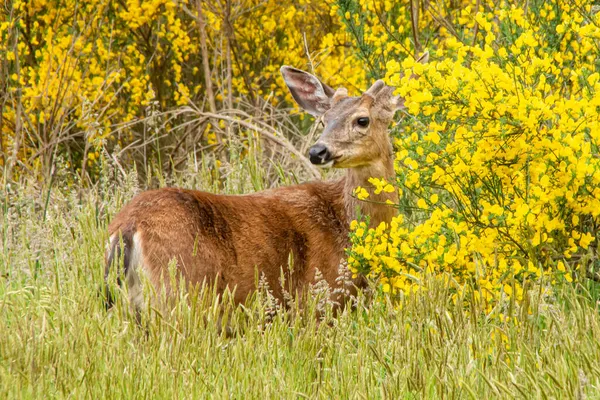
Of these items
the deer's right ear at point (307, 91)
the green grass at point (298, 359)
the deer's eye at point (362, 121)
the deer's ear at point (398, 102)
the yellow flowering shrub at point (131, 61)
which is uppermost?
the yellow flowering shrub at point (131, 61)

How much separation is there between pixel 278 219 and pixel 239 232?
0.35 metres

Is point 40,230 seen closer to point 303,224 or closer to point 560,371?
point 303,224

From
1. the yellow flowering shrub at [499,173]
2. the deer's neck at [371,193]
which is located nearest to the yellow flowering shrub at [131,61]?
the deer's neck at [371,193]

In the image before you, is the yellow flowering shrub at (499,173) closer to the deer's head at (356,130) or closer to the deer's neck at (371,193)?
the deer's head at (356,130)

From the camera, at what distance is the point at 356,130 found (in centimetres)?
597

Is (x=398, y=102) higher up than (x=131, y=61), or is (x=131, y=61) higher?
(x=131, y=61)

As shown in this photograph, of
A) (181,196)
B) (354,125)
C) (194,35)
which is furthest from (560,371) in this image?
(194,35)

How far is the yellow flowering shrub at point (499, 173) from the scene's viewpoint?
4398 mm

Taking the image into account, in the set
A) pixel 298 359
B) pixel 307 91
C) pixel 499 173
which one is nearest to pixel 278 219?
pixel 307 91

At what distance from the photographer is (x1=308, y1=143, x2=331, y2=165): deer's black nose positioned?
5742mm

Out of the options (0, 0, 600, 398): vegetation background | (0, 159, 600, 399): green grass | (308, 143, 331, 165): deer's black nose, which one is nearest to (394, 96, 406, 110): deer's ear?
(0, 0, 600, 398): vegetation background

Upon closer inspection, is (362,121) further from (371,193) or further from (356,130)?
(371,193)

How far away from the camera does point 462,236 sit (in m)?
4.67

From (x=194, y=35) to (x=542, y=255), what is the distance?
650 cm
